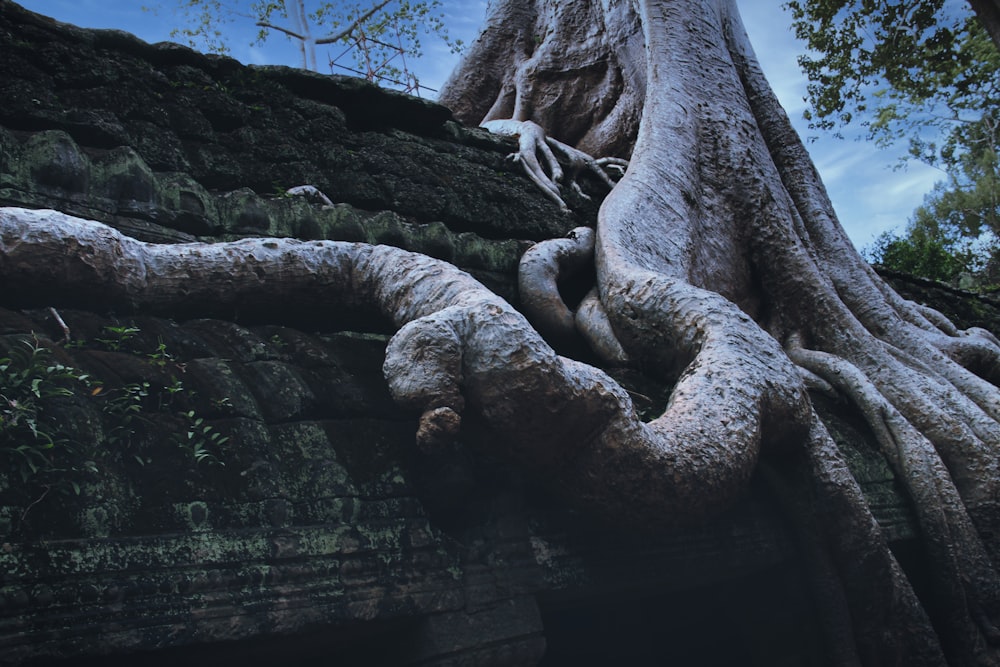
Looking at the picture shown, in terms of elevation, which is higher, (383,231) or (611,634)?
(383,231)

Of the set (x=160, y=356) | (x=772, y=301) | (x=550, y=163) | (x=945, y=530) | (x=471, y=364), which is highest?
(x=550, y=163)

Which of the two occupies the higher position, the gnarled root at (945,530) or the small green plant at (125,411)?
the small green plant at (125,411)

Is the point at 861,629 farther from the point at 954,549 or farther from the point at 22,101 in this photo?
the point at 22,101

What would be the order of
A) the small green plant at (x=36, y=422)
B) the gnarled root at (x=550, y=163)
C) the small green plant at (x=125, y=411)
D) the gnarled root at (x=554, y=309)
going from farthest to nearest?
the gnarled root at (x=550, y=163) < the gnarled root at (x=554, y=309) < the small green plant at (x=125, y=411) < the small green plant at (x=36, y=422)

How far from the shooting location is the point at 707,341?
2828 millimetres

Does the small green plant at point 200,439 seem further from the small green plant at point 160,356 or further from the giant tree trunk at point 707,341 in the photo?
the giant tree trunk at point 707,341

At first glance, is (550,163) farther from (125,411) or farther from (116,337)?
(125,411)

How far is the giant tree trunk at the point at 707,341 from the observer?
6.64 ft

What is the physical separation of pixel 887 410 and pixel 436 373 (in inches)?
86.9

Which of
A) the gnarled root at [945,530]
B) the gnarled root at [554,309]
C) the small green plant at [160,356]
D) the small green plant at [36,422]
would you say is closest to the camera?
the small green plant at [36,422]

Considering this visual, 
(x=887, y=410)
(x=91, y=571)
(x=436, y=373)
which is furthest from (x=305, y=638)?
(x=887, y=410)

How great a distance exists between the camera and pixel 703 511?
2.33 meters

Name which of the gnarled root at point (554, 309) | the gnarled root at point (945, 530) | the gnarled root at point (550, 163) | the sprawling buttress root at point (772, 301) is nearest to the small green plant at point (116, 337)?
the sprawling buttress root at point (772, 301)

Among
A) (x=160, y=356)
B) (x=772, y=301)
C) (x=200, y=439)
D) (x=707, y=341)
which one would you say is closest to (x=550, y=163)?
(x=772, y=301)
